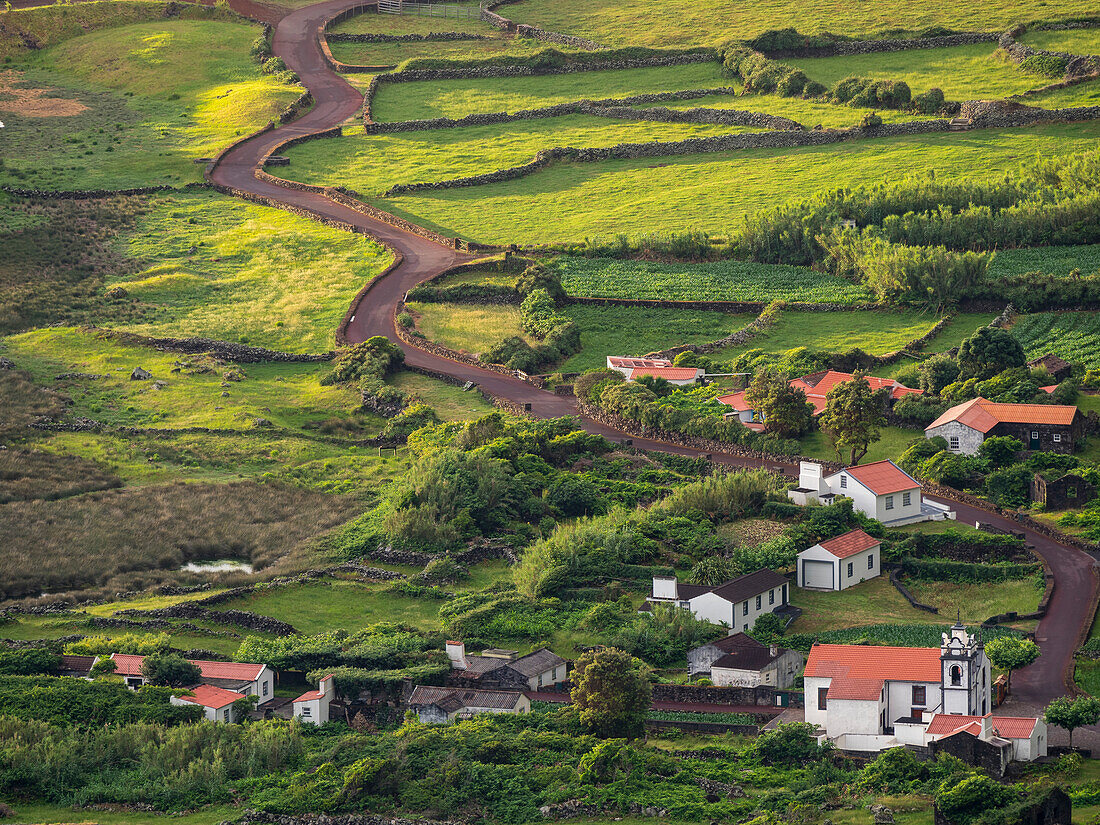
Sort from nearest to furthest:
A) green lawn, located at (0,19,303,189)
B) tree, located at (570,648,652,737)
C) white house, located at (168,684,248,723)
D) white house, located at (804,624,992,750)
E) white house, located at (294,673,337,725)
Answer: white house, located at (804,624,992,750) → tree, located at (570,648,652,737) → white house, located at (168,684,248,723) → white house, located at (294,673,337,725) → green lawn, located at (0,19,303,189)

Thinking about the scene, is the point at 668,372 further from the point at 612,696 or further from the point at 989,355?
the point at 612,696

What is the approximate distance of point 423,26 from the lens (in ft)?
605

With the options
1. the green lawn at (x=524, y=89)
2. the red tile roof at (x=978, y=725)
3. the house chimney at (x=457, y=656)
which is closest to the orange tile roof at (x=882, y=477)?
the red tile roof at (x=978, y=725)

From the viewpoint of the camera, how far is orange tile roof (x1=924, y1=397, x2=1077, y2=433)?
93438 mm

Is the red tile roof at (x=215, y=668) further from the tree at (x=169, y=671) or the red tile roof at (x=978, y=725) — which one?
the red tile roof at (x=978, y=725)

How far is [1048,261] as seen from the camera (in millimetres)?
119688

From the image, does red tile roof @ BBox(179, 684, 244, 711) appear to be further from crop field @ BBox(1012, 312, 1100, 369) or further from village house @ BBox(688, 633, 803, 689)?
crop field @ BBox(1012, 312, 1100, 369)

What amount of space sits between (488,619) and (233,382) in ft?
124

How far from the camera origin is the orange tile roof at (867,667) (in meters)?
67.0

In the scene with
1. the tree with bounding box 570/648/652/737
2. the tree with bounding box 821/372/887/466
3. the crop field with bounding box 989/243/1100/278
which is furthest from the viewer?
the crop field with bounding box 989/243/1100/278

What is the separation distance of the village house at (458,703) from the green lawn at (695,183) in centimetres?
6455

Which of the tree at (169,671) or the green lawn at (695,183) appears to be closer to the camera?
the tree at (169,671)

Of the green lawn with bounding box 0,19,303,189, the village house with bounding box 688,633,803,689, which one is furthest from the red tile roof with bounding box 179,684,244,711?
the green lawn with bounding box 0,19,303,189

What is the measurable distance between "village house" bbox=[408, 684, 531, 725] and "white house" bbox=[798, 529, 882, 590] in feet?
59.3
